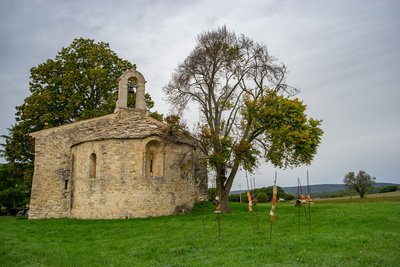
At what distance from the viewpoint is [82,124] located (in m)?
24.1

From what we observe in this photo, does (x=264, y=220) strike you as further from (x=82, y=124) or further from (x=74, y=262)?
(x=82, y=124)

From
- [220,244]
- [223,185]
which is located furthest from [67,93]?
[220,244]

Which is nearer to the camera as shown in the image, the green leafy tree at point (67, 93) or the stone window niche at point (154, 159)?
the stone window niche at point (154, 159)

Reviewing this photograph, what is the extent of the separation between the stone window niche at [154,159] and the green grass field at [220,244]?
4.39m

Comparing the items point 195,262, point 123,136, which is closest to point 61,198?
point 123,136

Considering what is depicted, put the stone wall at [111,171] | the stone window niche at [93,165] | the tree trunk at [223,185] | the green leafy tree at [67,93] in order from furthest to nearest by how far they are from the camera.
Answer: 1. the green leafy tree at [67,93]
2. the stone window niche at [93,165]
3. the tree trunk at [223,185]
4. the stone wall at [111,171]

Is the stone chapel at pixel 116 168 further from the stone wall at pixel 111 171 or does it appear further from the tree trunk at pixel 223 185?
the tree trunk at pixel 223 185

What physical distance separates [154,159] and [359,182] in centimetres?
2922

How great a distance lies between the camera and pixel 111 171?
65.8ft

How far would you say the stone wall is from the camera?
→ 1991cm

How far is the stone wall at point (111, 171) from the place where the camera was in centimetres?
1991

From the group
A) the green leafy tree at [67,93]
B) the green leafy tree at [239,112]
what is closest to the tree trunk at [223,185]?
the green leafy tree at [239,112]

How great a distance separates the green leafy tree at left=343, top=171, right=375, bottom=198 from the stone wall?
25.7m

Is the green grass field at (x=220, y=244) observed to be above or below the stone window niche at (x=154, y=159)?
below
